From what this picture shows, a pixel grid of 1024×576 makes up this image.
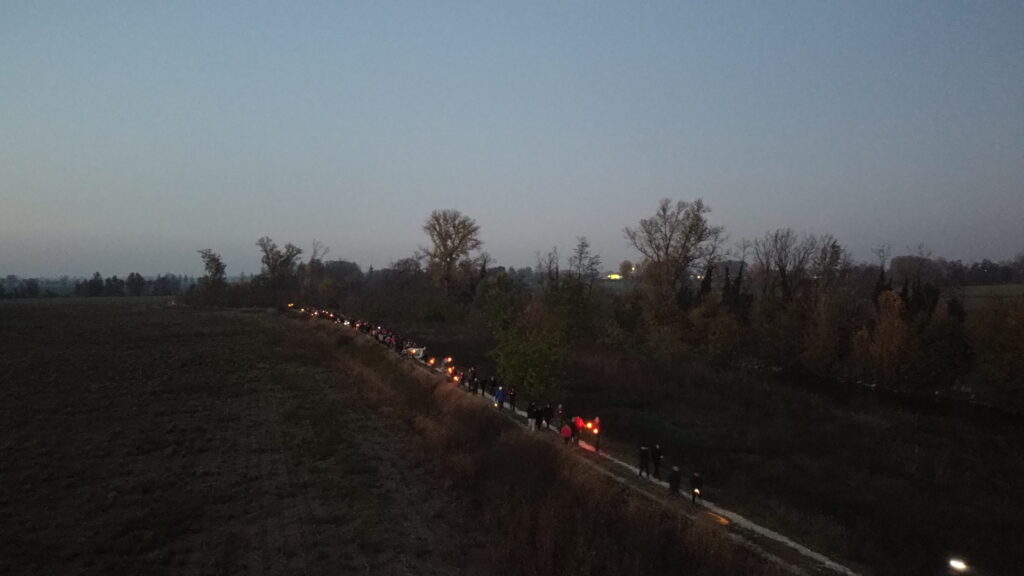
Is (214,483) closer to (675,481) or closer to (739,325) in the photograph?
(675,481)

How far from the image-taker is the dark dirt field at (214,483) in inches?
588

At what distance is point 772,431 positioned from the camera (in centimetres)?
2892

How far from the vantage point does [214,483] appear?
1983cm

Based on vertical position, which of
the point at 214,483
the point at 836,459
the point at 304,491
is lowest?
the point at 836,459

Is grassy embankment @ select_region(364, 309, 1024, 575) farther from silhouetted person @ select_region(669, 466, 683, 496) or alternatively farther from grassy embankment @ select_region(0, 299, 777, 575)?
grassy embankment @ select_region(0, 299, 777, 575)

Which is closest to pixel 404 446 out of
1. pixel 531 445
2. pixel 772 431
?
pixel 531 445

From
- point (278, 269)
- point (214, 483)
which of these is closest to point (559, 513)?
point (214, 483)

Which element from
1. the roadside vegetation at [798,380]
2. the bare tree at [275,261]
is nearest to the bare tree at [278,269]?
the bare tree at [275,261]

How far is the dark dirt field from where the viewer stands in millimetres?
14930

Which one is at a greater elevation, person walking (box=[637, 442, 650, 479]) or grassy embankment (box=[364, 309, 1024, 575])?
person walking (box=[637, 442, 650, 479])

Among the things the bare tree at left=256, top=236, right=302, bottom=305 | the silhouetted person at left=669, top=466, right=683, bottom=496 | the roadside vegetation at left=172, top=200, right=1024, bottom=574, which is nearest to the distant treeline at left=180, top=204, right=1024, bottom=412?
the roadside vegetation at left=172, top=200, right=1024, bottom=574

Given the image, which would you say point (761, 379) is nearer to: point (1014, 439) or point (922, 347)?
point (922, 347)

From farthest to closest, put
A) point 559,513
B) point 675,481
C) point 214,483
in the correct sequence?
point 214,483
point 675,481
point 559,513

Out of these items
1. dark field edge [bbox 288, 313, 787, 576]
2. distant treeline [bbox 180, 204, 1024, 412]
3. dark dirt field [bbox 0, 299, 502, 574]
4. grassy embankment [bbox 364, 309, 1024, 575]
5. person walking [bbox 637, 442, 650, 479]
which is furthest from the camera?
distant treeline [bbox 180, 204, 1024, 412]
